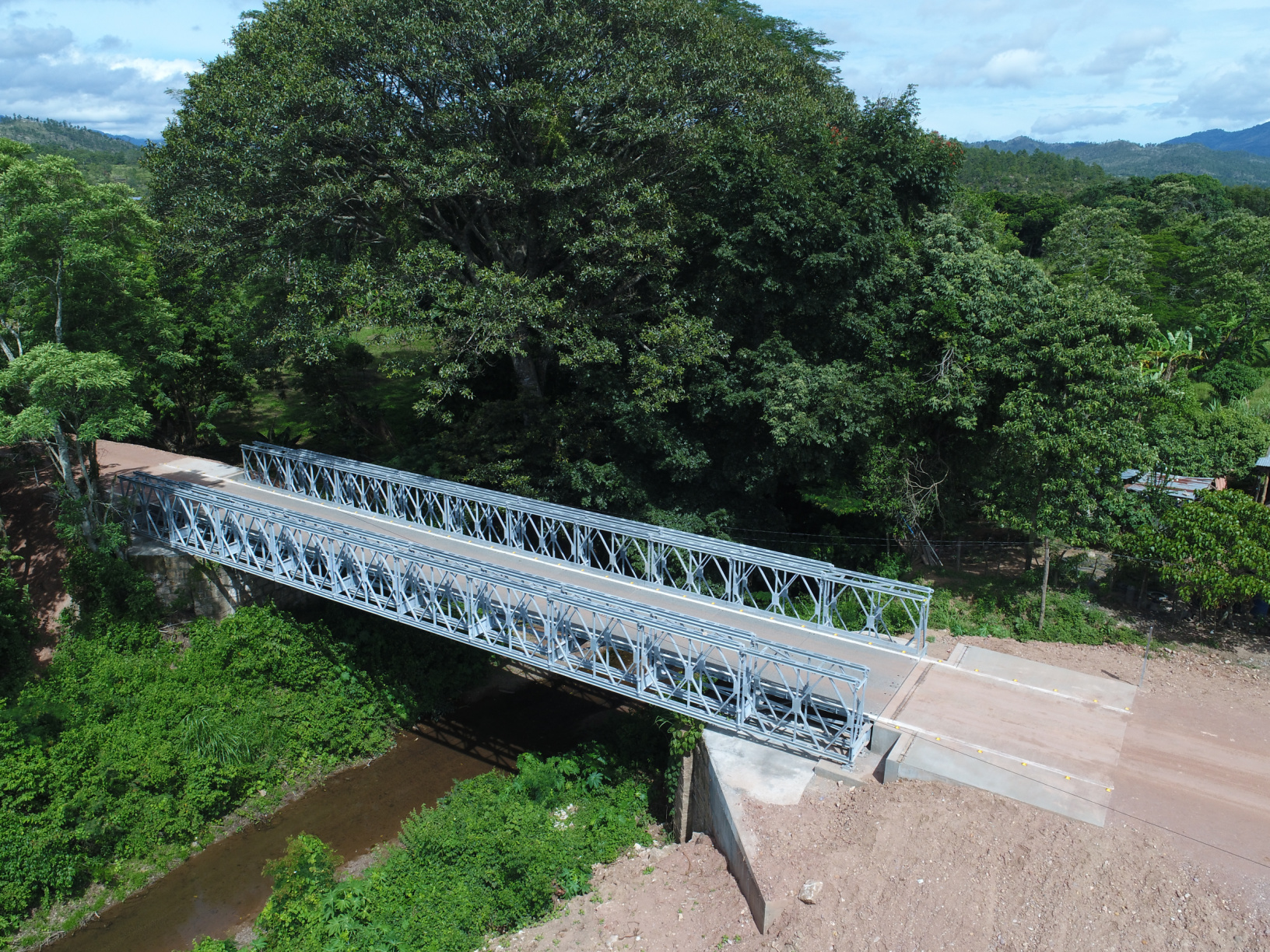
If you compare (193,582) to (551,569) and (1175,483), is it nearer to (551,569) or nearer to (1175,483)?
(551,569)

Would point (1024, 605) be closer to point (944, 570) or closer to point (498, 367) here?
point (944, 570)

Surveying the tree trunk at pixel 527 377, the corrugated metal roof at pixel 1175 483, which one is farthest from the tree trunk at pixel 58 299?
the corrugated metal roof at pixel 1175 483

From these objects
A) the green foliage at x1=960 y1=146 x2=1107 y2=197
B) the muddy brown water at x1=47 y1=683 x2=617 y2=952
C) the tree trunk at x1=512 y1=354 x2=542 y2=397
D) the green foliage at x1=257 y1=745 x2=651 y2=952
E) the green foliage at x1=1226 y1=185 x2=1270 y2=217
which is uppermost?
the green foliage at x1=960 y1=146 x2=1107 y2=197

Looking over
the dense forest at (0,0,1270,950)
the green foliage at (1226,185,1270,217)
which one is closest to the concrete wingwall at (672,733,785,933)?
the dense forest at (0,0,1270,950)

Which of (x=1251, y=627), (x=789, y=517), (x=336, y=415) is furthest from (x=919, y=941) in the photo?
(x=336, y=415)

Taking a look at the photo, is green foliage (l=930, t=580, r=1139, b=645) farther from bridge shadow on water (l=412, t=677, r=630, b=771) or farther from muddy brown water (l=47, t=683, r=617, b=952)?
muddy brown water (l=47, t=683, r=617, b=952)
